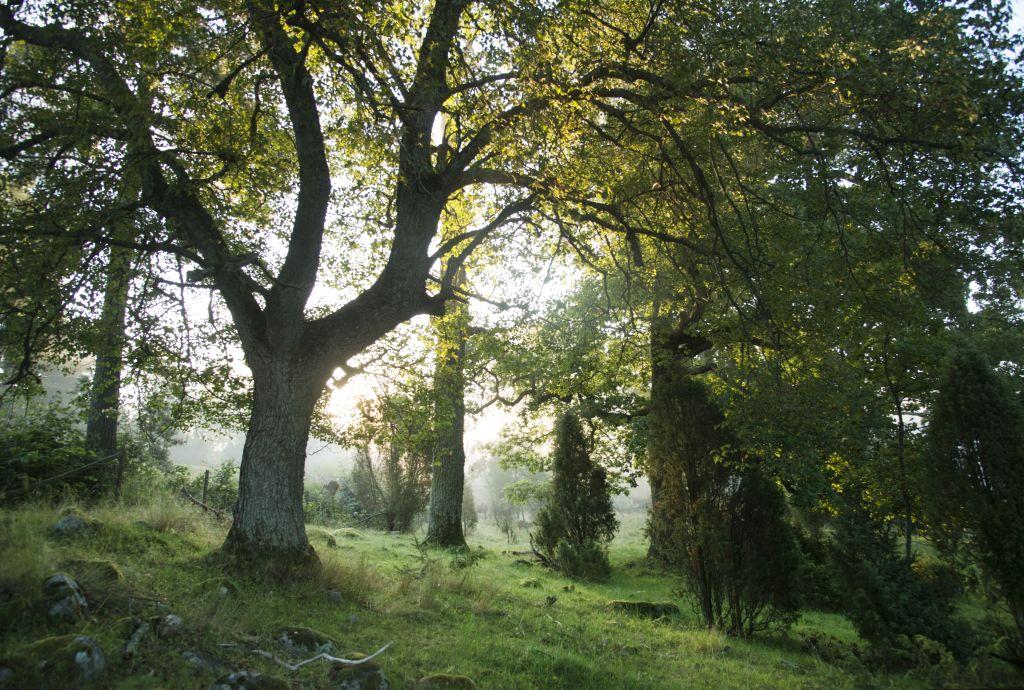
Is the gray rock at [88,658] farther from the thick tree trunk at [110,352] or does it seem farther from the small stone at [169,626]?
the thick tree trunk at [110,352]

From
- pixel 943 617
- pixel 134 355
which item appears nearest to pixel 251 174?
pixel 134 355

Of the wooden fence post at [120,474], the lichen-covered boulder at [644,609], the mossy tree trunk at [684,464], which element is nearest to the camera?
the mossy tree trunk at [684,464]

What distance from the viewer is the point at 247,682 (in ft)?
12.2

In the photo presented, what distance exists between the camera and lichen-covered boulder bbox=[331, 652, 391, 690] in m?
4.26

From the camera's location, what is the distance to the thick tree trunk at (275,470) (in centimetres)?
679

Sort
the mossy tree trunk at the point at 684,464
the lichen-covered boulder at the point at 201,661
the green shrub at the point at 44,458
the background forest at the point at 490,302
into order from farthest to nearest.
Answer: the green shrub at the point at 44,458
the mossy tree trunk at the point at 684,464
the background forest at the point at 490,302
the lichen-covered boulder at the point at 201,661

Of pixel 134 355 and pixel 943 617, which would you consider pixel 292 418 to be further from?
pixel 943 617

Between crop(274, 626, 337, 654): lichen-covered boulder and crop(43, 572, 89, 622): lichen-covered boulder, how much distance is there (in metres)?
1.50

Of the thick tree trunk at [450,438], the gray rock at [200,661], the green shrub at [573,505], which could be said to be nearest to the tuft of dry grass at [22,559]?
the gray rock at [200,661]

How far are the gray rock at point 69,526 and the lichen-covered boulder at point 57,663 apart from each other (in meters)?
3.87

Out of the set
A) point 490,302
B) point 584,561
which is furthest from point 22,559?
point 584,561

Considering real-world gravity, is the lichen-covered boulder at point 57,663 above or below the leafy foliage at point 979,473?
below

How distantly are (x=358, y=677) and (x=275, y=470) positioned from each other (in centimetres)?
336

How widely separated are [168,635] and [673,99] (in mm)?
7284
